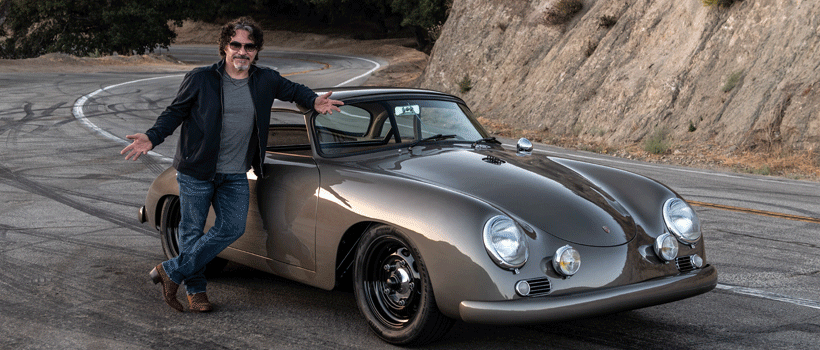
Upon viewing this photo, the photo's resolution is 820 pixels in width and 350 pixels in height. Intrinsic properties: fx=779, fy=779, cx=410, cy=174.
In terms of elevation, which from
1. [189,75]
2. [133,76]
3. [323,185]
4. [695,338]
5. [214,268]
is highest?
[189,75]

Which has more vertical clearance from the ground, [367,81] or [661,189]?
[661,189]

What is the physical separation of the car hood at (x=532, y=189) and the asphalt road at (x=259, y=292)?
0.64 meters

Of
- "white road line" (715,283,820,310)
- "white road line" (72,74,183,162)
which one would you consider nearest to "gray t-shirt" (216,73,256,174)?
"white road line" (715,283,820,310)

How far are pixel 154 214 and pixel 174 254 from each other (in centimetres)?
35

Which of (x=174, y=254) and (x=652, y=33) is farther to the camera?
(x=652, y=33)

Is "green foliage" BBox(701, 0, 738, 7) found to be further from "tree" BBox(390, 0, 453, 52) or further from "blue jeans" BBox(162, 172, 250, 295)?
"tree" BBox(390, 0, 453, 52)

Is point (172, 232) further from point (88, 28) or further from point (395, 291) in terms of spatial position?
point (88, 28)

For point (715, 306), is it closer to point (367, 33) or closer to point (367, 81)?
point (367, 81)

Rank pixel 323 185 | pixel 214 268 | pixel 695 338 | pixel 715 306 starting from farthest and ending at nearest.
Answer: pixel 214 268, pixel 715 306, pixel 323 185, pixel 695 338

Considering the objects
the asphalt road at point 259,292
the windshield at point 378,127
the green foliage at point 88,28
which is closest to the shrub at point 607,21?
the asphalt road at point 259,292

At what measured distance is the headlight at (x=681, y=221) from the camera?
14.4 ft

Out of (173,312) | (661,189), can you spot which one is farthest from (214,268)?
(661,189)

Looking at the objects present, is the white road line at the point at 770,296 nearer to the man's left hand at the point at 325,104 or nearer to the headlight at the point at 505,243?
the headlight at the point at 505,243

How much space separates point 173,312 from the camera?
4832 millimetres
